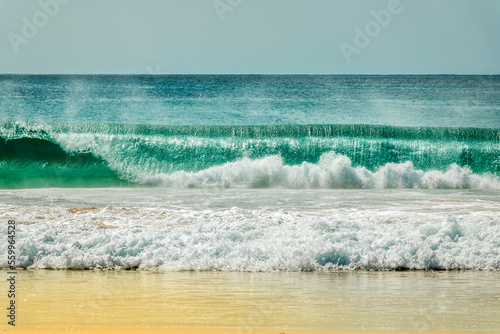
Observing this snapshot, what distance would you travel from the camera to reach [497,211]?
350 inches

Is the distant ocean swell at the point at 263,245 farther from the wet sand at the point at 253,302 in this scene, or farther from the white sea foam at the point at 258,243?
the wet sand at the point at 253,302

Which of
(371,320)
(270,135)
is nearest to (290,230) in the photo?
(371,320)

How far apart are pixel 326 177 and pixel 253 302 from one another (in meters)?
8.30

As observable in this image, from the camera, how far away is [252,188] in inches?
492

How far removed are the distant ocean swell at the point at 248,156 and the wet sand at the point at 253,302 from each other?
7019mm

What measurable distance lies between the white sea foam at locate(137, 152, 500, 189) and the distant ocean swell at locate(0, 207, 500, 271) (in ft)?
16.9

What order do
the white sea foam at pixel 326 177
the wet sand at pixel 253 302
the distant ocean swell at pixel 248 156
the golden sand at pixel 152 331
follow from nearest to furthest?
the golden sand at pixel 152 331
the wet sand at pixel 253 302
the white sea foam at pixel 326 177
the distant ocean swell at pixel 248 156

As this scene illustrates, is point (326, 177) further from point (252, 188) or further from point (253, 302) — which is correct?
point (253, 302)

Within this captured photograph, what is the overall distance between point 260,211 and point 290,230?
1.41 metres

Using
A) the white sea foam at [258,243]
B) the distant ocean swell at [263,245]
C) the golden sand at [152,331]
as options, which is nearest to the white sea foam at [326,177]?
the white sea foam at [258,243]

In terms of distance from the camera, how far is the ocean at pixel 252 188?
6500 millimetres

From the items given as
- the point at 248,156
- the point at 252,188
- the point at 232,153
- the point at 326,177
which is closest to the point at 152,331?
the point at 252,188

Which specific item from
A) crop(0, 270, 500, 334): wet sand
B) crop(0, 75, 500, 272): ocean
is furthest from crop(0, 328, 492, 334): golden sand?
crop(0, 75, 500, 272): ocean

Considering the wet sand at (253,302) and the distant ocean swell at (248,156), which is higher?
the distant ocean swell at (248,156)
